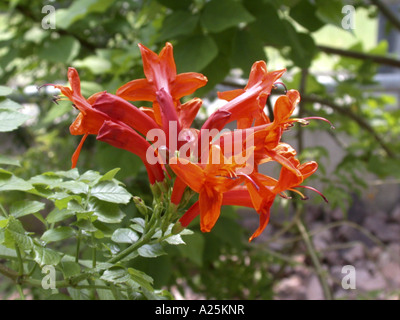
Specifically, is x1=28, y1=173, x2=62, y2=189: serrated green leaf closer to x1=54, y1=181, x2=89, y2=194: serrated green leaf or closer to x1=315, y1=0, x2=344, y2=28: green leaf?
x1=54, y1=181, x2=89, y2=194: serrated green leaf

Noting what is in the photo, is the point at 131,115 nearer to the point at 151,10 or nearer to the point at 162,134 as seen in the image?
the point at 162,134

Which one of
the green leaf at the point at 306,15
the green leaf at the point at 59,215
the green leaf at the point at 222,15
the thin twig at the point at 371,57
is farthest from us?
the thin twig at the point at 371,57

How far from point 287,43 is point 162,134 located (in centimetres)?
41

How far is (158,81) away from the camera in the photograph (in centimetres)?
41

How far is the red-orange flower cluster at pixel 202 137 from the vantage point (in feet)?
1.14

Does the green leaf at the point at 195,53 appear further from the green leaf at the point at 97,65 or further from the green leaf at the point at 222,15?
the green leaf at the point at 97,65

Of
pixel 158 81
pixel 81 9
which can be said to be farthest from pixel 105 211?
pixel 81 9

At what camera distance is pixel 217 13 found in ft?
2.25

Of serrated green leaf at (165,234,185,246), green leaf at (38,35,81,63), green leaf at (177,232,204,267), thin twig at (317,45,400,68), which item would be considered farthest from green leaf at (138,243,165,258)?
thin twig at (317,45,400,68)

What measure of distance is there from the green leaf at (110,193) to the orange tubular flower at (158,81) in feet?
0.23

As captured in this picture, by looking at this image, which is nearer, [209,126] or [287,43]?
[209,126]

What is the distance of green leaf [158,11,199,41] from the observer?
0.69m

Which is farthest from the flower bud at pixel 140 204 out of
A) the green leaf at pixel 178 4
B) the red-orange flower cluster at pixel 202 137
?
the green leaf at pixel 178 4
